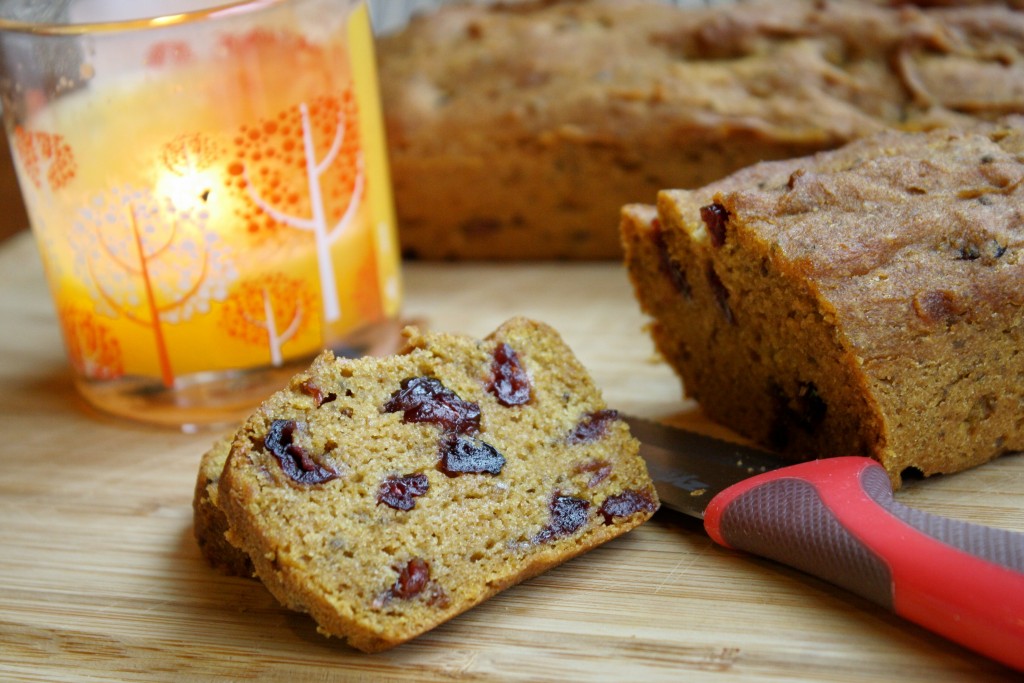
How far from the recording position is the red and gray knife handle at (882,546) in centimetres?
183

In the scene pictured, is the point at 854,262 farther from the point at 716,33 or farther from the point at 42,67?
the point at 42,67

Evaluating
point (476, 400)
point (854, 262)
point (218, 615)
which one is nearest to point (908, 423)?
point (854, 262)

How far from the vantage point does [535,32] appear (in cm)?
395

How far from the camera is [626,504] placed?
231 centimetres

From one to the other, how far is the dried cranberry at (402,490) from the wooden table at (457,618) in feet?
0.82

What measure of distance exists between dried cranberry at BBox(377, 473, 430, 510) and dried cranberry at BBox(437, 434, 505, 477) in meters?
0.06

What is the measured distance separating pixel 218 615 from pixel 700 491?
1040 millimetres

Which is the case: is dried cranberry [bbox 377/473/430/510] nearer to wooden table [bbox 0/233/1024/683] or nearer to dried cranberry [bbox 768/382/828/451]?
wooden table [bbox 0/233/1024/683]

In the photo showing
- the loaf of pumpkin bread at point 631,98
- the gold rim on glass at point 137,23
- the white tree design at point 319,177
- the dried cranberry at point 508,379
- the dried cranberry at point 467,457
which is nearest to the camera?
the dried cranberry at point 467,457

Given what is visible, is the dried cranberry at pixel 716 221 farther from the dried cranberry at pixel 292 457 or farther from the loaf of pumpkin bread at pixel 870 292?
the dried cranberry at pixel 292 457

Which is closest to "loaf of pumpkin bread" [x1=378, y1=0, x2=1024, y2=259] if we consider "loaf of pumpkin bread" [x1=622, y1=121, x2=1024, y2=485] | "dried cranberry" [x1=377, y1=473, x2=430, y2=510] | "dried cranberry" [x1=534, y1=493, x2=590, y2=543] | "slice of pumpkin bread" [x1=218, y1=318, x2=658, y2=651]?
"loaf of pumpkin bread" [x1=622, y1=121, x2=1024, y2=485]

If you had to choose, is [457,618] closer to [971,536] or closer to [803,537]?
[803,537]

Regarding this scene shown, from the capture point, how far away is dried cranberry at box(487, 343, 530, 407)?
2.41 metres

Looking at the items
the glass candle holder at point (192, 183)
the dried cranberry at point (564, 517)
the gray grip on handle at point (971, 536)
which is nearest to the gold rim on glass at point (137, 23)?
the glass candle holder at point (192, 183)
